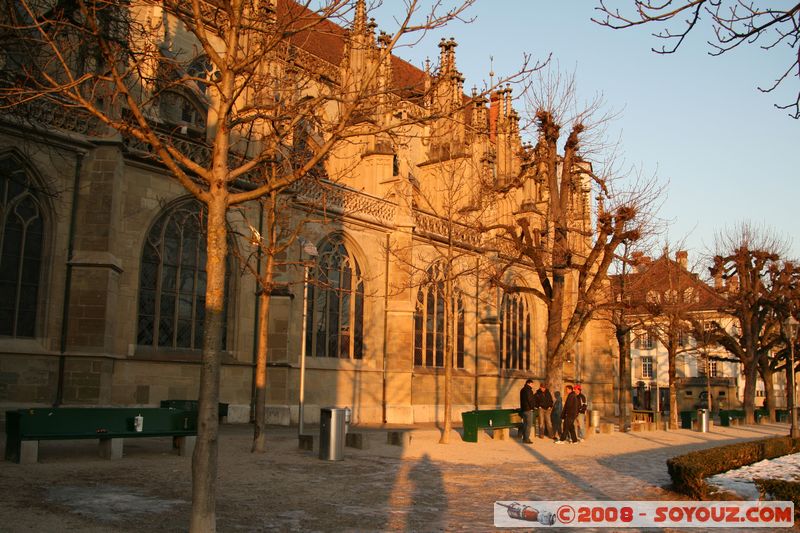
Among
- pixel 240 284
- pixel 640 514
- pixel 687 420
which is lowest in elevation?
pixel 640 514

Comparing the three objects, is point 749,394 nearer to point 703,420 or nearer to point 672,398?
point 672,398

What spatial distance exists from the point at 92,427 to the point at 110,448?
0.54 m

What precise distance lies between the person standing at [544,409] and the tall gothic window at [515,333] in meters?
13.2

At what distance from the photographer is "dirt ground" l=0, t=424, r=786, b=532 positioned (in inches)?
303

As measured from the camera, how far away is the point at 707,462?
1058 centimetres

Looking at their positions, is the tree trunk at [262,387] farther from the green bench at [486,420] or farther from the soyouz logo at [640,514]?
the soyouz logo at [640,514]

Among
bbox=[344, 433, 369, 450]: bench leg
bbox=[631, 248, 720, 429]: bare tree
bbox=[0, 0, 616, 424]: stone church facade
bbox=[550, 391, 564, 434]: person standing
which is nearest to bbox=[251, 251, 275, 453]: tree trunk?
bbox=[0, 0, 616, 424]: stone church facade

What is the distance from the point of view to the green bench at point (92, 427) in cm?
1091

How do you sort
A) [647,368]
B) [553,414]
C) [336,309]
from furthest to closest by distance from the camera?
[647,368], [336,309], [553,414]

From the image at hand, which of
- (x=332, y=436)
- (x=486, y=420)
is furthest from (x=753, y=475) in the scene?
(x=486, y=420)

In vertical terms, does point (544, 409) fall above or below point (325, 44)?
below

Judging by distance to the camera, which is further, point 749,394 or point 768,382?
point 768,382

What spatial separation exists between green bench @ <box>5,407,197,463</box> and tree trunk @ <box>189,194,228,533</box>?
579cm

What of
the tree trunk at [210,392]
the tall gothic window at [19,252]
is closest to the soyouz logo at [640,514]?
the tree trunk at [210,392]
